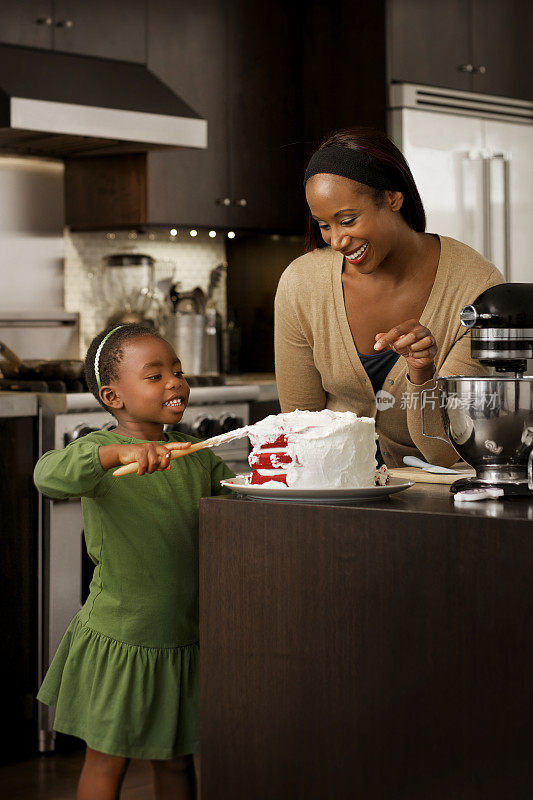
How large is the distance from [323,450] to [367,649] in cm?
24

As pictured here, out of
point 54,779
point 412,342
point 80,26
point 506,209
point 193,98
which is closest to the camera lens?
point 412,342

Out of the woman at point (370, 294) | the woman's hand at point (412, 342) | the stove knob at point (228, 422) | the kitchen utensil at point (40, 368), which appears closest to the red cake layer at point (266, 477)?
the woman's hand at point (412, 342)

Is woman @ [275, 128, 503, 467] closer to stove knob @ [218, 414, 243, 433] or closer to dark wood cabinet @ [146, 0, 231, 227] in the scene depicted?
stove knob @ [218, 414, 243, 433]

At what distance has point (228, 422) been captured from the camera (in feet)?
11.6

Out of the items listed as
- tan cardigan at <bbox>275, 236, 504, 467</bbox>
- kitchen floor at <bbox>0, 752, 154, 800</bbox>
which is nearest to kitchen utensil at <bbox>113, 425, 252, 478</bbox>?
tan cardigan at <bbox>275, 236, 504, 467</bbox>

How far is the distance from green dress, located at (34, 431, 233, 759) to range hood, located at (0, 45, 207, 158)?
181 cm

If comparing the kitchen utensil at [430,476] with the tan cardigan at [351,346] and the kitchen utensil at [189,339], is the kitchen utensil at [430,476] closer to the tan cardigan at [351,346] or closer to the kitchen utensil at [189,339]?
the tan cardigan at [351,346]

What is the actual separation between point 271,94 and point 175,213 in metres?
0.67

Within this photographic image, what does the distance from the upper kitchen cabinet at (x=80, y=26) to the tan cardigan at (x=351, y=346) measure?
1.86 m

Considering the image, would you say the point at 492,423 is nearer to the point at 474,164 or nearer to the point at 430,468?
the point at 430,468

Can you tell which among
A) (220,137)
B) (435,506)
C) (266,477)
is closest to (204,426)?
(220,137)

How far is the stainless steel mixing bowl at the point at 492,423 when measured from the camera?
138 cm

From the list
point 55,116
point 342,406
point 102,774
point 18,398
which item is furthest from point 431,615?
point 55,116

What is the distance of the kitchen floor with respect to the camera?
2.63 metres
